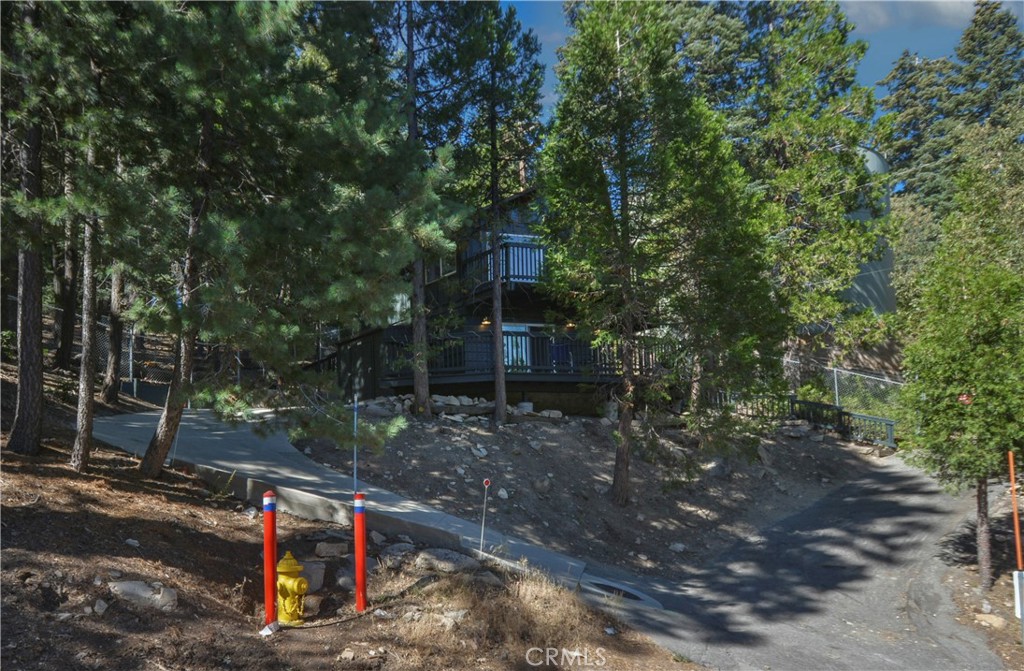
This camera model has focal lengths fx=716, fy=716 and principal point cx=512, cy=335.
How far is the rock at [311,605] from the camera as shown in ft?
21.0

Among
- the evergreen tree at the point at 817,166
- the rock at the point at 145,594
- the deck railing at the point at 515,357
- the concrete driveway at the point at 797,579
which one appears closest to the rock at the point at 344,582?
the rock at the point at 145,594

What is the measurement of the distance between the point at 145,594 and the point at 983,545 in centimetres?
1003

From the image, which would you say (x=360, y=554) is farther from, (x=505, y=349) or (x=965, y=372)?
(x=505, y=349)

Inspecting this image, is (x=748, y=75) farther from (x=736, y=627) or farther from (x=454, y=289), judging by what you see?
(x=736, y=627)

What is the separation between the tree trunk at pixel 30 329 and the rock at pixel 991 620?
457 inches

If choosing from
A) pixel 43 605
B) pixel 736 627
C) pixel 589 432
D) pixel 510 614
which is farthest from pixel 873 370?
pixel 43 605

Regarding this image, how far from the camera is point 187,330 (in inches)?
295

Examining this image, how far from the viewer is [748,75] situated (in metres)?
27.9

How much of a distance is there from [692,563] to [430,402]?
669 centimetres

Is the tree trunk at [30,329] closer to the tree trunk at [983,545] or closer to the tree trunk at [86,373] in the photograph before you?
the tree trunk at [86,373]

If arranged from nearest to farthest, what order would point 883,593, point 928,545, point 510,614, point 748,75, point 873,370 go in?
point 510,614
point 883,593
point 928,545
point 873,370
point 748,75

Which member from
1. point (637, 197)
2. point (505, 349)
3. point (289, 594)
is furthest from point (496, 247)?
point (289, 594)

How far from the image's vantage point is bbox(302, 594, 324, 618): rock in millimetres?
6414

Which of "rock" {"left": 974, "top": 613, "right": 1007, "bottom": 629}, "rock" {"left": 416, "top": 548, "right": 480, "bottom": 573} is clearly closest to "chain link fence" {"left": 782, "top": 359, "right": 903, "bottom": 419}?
"rock" {"left": 974, "top": 613, "right": 1007, "bottom": 629}
